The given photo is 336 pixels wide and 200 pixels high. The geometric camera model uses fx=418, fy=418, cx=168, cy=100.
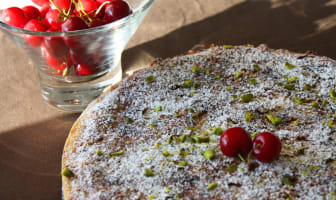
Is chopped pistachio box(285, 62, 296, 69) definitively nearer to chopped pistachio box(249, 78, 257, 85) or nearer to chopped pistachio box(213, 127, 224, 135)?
chopped pistachio box(249, 78, 257, 85)

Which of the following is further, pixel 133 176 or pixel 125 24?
pixel 125 24

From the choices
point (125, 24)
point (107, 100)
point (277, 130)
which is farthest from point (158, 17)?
point (277, 130)

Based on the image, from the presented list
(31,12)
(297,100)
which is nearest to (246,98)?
(297,100)

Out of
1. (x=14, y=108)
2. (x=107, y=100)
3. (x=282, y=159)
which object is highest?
(x=282, y=159)

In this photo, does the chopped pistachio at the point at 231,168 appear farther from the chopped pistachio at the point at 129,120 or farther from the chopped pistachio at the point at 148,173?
the chopped pistachio at the point at 129,120

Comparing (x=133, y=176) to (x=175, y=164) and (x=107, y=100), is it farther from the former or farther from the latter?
(x=107, y=100)

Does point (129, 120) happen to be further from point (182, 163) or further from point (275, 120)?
point (275, 120)

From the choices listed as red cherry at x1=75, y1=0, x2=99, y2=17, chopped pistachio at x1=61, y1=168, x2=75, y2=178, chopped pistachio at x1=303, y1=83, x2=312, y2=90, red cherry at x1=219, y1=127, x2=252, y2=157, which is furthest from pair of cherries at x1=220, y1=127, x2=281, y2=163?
red cherry at x1=75, y1=0, x2=99, y2=17
